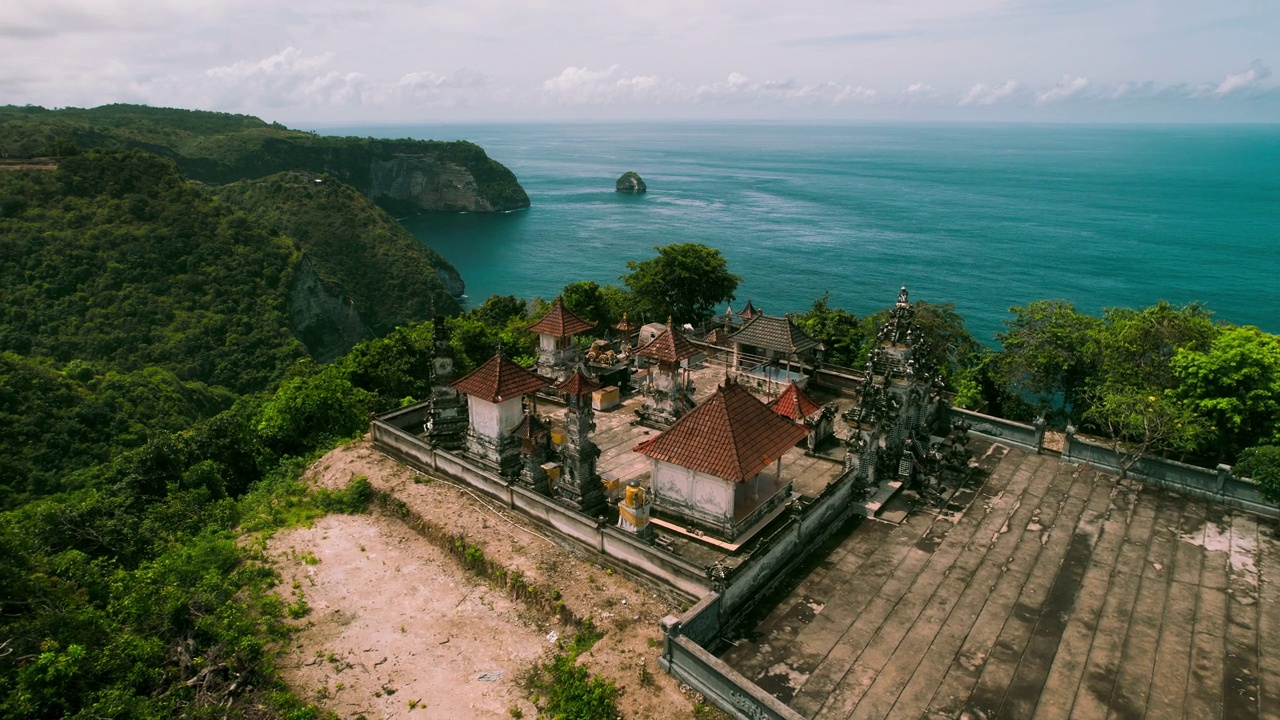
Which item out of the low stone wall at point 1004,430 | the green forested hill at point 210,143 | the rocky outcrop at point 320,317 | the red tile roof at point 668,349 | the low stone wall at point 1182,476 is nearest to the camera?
the low stone wall at point 1182,476

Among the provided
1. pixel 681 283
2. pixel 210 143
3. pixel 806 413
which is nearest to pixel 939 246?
pixel 681 283

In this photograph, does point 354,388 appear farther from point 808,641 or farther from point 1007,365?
point 1007,365

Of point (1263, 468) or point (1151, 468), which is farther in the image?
point (1151, 468)

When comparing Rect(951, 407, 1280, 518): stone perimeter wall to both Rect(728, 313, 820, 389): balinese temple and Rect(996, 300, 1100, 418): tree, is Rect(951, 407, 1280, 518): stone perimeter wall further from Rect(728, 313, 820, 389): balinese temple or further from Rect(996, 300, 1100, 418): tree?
Rect(728, 313, 820, 389): balinese temple

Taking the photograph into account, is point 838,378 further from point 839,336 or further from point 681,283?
point 681,283

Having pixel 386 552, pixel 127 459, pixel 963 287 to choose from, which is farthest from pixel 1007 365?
pixel 963 287

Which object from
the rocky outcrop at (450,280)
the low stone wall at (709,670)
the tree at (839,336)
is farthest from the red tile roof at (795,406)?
the rocky outcrop at (450,280)

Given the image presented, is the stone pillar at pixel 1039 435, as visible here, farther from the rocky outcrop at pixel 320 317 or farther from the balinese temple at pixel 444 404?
the rocky outcrop at pixel 320 317
